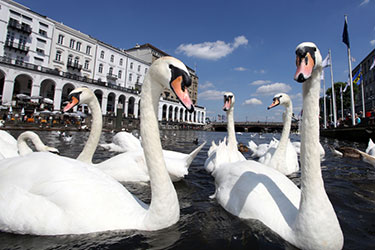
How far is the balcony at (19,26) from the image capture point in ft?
101

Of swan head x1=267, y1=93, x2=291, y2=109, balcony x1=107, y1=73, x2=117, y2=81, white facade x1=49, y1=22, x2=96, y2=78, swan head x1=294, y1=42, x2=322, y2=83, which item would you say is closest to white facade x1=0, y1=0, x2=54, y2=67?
white facade x1=49, y1=22, x2=96, y2=78

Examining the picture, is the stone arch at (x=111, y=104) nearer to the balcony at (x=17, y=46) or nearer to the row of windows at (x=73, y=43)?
the row of windows at (x=73, y=43)

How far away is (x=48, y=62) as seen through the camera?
35719mm

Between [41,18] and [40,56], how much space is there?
619 cm

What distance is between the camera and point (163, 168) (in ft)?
6.38

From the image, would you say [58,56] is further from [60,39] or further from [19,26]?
[19,26]

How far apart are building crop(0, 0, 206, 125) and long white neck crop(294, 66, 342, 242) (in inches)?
1197

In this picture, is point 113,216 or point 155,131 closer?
point 113,216

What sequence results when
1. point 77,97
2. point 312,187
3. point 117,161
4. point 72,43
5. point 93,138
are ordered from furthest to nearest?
1. point 72,43
2. point 117,161
3. point 93,138
4. point 77,97
5. point 312,187

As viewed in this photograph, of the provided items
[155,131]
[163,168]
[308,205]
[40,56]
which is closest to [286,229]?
[308,205]

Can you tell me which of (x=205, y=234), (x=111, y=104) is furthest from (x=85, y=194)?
(x=111, y=104)

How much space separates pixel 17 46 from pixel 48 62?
4961 millimetres

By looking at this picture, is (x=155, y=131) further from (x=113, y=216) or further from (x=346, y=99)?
(x=346, y=99)

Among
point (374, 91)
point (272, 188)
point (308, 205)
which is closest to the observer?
point (308, 205)
